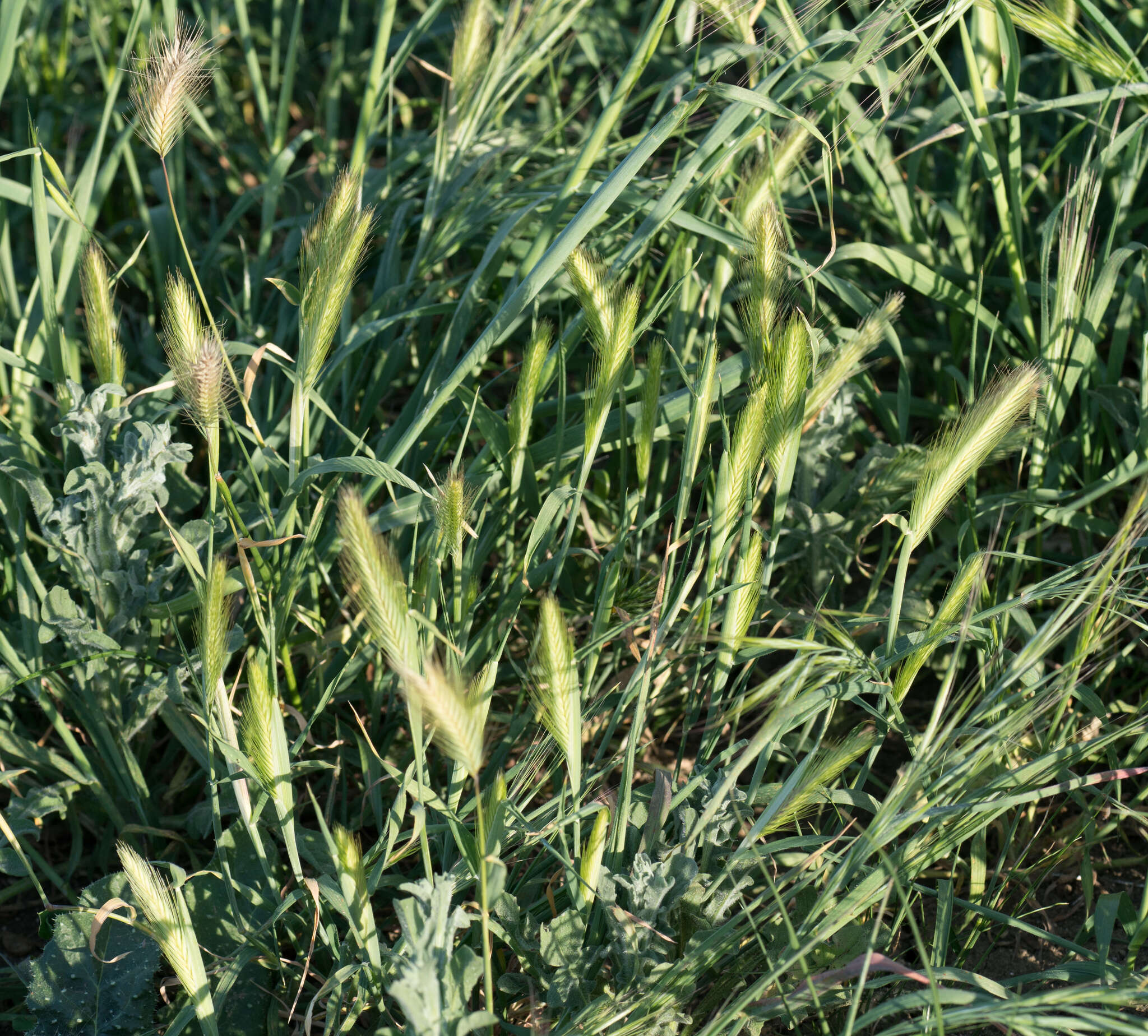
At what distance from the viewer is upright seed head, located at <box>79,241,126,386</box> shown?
4.45 feet

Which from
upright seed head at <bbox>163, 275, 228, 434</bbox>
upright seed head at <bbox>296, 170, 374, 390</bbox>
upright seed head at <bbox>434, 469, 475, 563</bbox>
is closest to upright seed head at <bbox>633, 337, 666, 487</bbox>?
upright seed head at <bbox>434, 469, 475, 563</bbox>

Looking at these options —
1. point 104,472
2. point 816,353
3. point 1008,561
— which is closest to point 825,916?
point 816,353

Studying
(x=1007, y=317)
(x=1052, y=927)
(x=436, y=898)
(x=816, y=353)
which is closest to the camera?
(x=436, y=898)

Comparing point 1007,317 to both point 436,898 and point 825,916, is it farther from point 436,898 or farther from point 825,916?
point 436,898

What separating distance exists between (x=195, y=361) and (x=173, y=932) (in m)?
0.58

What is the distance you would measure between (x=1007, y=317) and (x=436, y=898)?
52.4 inches

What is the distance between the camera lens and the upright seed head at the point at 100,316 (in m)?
1.36

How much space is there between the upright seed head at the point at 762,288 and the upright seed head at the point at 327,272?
0.46 meters

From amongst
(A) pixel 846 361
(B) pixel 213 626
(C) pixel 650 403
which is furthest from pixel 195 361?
(A) pixel 846 361

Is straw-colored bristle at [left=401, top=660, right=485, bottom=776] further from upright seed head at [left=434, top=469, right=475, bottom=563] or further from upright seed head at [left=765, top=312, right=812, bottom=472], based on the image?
upright seed head at [left=765, top=312, right=812, bottom=472]

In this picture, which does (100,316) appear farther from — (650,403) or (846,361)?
(846,361)

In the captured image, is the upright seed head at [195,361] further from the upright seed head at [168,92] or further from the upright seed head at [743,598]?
the upright seed head at [743,598]

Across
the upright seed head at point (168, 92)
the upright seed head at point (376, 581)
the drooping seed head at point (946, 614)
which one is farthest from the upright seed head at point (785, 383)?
the upright seed head at point (168, 92)

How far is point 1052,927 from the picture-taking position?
1.43 m
